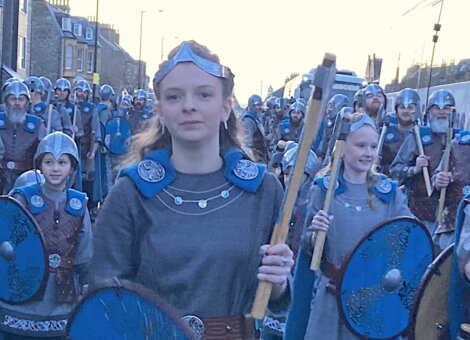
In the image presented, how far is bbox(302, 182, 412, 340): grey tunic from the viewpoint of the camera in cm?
527

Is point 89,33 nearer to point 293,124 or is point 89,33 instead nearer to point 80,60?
point 80,60

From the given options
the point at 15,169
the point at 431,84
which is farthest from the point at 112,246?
the point at 431,84

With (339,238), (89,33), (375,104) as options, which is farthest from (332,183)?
(89,33)

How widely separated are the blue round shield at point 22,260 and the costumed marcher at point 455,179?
332 centimetres

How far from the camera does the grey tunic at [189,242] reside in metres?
3.04

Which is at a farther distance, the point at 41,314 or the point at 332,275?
the point at 41,314

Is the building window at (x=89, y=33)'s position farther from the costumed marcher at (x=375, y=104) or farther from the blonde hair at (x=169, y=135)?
the blonde hair at (x=169, y=135)

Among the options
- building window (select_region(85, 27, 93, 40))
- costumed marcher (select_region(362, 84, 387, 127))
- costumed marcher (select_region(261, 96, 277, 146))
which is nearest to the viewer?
costumed marcher (select_region(362, 84, 387, 127))

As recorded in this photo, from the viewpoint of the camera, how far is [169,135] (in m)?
3.31

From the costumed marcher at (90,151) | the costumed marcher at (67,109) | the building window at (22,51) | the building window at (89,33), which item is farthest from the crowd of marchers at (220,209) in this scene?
the building window at (89,33)

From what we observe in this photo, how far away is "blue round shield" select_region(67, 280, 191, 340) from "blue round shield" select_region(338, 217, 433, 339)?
252 centimetres

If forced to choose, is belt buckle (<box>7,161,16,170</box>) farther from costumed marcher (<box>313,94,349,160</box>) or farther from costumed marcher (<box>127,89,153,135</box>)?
costumed marcher (<box>127,89,153,135</box>)

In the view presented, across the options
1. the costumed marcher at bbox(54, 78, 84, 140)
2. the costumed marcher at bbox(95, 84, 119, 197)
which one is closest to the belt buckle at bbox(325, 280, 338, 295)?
the costumed marcher at bbox(54, 78, 84, 140)

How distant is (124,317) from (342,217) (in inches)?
109
